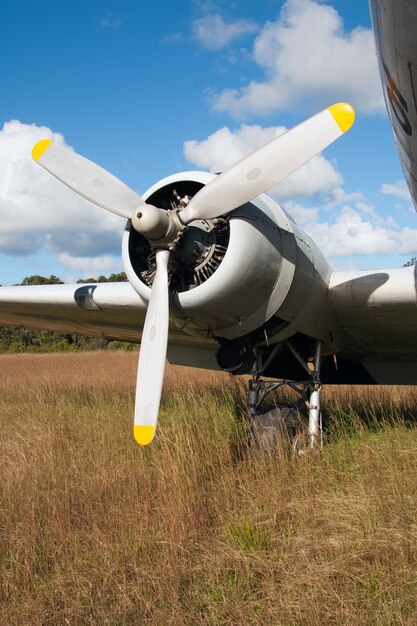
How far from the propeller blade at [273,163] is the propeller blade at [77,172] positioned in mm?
945

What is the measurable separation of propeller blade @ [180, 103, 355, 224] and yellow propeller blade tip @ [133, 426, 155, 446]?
1.78 metres

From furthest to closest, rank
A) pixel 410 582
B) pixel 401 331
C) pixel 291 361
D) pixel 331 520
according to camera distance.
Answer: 1. pixel 291 361
2. pixel 401 331
3. pixel 331 520
4. pixel 410 582

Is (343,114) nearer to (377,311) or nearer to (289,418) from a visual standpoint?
(377,311)

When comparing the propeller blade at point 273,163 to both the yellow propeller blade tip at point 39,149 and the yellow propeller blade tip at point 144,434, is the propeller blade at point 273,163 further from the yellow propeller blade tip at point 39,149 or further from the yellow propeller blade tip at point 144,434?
the yellow propeller blade tip at point 144,434

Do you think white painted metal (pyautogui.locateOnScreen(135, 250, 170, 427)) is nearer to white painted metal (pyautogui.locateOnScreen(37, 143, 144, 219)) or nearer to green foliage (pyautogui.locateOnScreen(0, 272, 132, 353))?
white painted metal (pyautogui.locateOnScreen(37, 143, 144, 219))

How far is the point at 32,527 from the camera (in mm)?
3842

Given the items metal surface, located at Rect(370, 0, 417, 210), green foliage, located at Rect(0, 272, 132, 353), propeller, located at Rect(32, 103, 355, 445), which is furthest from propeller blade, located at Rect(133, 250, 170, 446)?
green foliage, located at Rect(0, 272, 132, 353)

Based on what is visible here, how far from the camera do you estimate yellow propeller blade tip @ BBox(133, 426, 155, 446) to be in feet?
14.4

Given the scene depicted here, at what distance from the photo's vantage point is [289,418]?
5746 millimetres

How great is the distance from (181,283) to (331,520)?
2.40 m

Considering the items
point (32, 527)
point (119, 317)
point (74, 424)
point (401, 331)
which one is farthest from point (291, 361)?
point (32, 527)

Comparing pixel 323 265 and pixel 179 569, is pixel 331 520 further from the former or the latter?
pixel 323 265

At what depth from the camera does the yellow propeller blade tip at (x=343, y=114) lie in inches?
177

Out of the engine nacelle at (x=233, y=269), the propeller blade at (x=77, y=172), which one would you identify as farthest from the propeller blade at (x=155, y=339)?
the propeller blade at (x=77, y=172)
